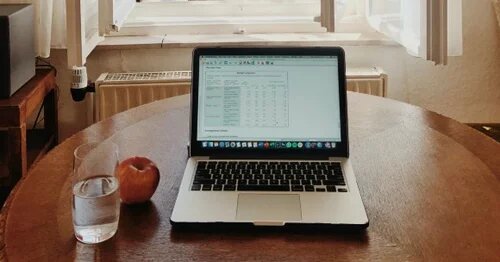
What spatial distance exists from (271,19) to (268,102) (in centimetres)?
148

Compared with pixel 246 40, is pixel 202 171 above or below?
below

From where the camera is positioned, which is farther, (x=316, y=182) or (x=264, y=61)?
(x=264, y=61)

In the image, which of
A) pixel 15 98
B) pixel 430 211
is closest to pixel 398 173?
pixel 430 211

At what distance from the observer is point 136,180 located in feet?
3.36

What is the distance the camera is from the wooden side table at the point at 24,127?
192cm

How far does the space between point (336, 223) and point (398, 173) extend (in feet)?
0.97

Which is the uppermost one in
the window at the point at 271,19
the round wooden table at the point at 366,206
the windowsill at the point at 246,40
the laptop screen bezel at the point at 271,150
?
the window at the point at 271,19

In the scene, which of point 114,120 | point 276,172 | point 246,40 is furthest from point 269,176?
point 246,40

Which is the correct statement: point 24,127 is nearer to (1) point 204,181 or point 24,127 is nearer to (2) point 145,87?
(2) point 145,87

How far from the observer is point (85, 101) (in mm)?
2498

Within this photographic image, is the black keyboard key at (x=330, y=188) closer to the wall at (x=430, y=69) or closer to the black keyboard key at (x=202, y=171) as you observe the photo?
the black keyboard key at (x=202, y=171)

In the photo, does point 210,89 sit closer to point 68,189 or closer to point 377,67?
point 68,189

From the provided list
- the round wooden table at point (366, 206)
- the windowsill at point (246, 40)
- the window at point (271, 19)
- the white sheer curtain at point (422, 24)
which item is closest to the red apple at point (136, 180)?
the round wooden table at point (366, 206)

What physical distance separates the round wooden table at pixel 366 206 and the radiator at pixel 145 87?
0.88 metres
